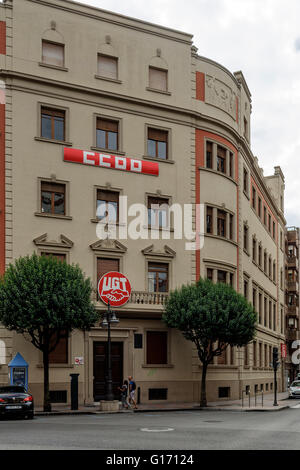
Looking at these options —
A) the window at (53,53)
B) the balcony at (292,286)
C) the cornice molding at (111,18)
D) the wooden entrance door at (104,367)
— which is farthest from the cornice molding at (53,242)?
Result: the balcony at (292,286)

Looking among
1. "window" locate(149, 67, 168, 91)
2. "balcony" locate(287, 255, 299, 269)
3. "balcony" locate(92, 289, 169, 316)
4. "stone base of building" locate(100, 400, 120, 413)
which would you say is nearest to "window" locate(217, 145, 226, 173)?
"window" locate(149, 67, 168, 91)

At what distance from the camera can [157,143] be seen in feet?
121

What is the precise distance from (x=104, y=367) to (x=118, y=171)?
9.79m

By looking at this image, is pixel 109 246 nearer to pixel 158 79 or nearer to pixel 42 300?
pixel 42 300

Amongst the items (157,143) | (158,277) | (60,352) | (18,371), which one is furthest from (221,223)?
(18,371)

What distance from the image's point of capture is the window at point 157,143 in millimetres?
36719

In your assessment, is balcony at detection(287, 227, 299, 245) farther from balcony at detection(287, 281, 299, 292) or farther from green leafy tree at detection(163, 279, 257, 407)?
green leafy tree at detection(163, 279, 257, 407)

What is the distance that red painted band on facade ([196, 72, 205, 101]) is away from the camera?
127ft

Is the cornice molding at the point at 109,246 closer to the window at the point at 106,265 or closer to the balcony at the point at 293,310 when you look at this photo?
the window at the point at 106,265

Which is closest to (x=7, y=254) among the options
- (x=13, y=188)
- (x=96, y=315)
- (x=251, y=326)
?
(x=13, y=188)

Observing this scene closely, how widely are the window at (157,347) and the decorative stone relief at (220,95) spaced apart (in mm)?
13412

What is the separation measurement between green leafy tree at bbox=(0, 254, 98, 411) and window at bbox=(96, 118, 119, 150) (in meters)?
8.34

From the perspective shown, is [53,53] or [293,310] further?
[293,310]

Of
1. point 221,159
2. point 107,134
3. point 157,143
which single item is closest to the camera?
point 107,134
